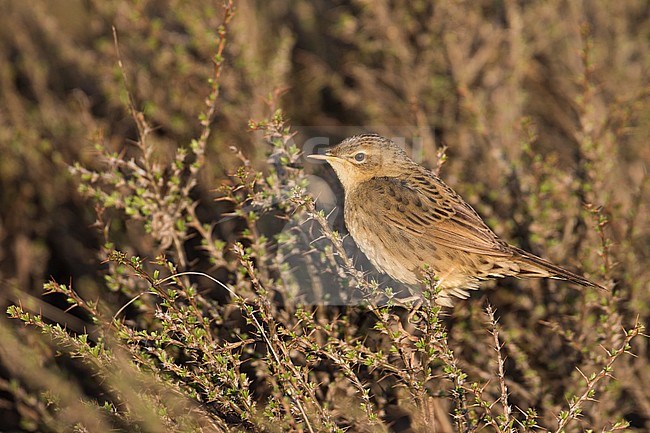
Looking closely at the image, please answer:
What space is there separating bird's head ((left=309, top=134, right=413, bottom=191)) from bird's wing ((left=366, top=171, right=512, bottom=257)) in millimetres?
143

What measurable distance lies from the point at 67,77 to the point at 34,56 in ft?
1.91

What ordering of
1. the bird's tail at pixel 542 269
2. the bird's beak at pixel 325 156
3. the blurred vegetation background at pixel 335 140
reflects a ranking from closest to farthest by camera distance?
the bird's tail at pixel 542 269 → the blurred vegetation background at pixel 335 140 → the bird's beak at pixel 325 156

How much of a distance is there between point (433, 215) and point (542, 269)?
2.18ft

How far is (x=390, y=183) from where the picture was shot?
13.5 feet

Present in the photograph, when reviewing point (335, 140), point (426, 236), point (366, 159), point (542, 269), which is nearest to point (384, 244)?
point (426, 236)

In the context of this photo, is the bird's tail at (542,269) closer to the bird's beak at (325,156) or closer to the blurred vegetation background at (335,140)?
the blurred vegetation background at (335,140)

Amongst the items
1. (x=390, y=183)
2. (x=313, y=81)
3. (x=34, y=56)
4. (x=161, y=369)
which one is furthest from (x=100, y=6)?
(x=161, y=369)

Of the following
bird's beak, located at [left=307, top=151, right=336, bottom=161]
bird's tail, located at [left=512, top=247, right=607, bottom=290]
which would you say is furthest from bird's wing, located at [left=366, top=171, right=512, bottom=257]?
bird's beak, located at [left=307, top=151, right=336, bottom=161]

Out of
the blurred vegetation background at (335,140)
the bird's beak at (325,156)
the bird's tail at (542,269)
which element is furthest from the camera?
the bird's beak at (325,156)

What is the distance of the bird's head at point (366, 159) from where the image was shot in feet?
13.8

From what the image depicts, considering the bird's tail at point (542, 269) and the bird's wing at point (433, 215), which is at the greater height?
the bird's wing at point (433, 215)

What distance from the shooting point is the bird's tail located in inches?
140

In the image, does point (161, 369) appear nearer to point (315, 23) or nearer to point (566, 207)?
point (566, 207)

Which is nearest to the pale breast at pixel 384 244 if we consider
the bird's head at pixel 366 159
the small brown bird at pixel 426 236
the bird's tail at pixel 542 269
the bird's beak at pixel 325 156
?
the small brown bird at pixel 426 236
